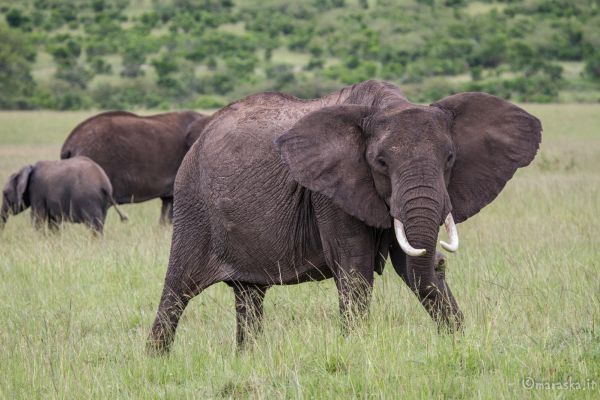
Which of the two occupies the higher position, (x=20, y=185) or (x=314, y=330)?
(x=314, y=330)

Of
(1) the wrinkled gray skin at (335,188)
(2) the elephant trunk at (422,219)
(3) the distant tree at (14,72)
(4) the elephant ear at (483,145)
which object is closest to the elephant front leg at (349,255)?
(1) the wrinkled gray skin at (335,188)

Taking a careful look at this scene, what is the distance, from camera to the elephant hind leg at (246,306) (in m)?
7.60

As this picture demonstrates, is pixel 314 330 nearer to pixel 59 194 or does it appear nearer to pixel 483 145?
pixel 483 145

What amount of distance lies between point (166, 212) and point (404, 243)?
427 inches

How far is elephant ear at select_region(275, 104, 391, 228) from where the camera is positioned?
21.8ft

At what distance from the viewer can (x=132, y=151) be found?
663 inches

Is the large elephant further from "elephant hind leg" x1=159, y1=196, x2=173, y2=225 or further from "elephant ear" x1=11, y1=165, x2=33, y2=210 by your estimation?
"elephant ear" x1=11, y1=165, x2=33, y2=210

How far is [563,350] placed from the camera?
19.8 ft

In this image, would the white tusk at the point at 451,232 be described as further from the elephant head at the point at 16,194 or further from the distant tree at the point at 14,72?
the distant tree at the point at 14,72

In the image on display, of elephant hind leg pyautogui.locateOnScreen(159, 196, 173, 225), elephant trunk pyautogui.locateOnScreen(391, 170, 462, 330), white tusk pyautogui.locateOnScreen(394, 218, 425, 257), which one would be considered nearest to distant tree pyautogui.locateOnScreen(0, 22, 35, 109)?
elephant hind leg pyautogui.locateOnScreen(159, 196, 173, 225)

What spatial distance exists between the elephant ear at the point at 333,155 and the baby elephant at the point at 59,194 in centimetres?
775

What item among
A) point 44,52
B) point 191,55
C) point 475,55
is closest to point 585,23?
point 475,55

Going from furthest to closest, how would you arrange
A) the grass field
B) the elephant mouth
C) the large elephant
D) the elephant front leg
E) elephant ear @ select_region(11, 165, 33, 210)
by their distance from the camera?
the large elephant < elephant ear @ select_region(11, 165, 33, 210) < the elephant front leg < the elephant mouth < the grass field

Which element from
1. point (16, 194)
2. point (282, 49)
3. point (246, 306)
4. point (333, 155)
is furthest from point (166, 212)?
point (282, 49)
